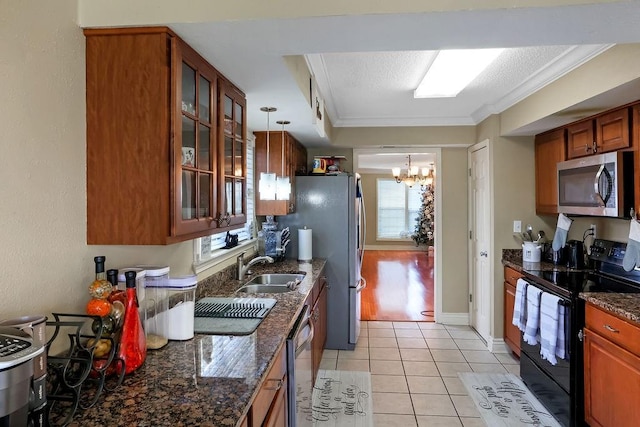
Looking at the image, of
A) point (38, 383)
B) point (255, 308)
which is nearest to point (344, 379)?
point (255, 308)

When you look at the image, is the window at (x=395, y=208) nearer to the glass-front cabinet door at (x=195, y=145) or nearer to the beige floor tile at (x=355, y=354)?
the beige floor tile at (x=355, y=354)

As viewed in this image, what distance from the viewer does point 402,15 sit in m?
1.31

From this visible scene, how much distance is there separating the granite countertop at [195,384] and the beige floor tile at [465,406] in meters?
1.61

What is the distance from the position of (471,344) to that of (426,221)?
6.20m

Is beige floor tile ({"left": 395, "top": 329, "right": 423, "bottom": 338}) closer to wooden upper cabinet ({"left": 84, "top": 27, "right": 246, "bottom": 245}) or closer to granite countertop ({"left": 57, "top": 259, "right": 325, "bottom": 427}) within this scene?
granite countertop ({"left": 57, "top": 259, "right": 325, "bottom": 427})

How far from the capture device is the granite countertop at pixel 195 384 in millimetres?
1000

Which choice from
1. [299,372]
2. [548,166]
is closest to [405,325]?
[548,166]

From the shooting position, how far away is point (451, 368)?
3.31 metres

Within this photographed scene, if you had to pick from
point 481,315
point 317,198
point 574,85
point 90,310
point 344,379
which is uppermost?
point 574,85

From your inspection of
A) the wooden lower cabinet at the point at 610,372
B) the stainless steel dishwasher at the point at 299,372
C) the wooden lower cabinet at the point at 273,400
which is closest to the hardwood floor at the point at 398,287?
the wooden lower cabinet at the point at 610,372

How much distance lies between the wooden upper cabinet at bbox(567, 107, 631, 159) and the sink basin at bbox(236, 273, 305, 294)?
7.52 feet

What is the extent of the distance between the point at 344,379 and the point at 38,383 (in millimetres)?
2559

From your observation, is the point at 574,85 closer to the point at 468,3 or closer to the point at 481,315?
the point at 468,3

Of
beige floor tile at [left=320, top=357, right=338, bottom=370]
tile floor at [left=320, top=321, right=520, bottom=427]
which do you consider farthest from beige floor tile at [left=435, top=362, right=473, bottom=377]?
beige floor tile at [left=320, top=357, right=338, bottom=370]
